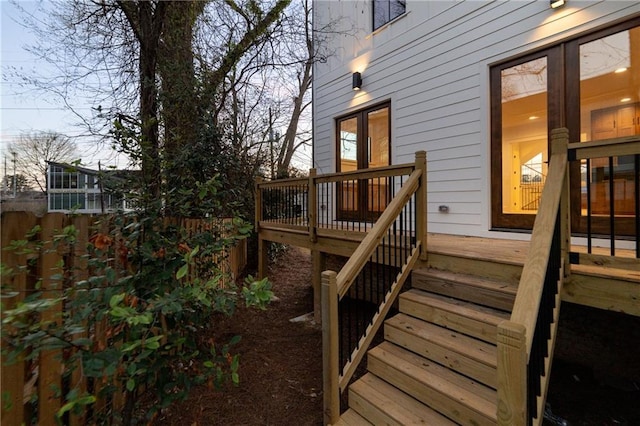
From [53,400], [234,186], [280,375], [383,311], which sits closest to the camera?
[53,400]

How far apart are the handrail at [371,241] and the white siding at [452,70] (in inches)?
68.1

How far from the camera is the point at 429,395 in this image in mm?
2270

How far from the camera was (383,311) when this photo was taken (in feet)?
9.36

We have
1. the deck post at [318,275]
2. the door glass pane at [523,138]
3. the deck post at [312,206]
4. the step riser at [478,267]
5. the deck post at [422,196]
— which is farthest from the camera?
the deck post at [318,275]

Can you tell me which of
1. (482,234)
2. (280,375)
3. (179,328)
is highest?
(482,234)

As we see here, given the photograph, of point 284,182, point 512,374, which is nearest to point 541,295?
point 512,374

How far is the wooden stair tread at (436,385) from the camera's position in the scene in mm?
2045

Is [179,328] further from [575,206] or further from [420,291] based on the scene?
[575,206]

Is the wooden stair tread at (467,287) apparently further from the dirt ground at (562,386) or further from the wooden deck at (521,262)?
the dirt ground at (562,386)

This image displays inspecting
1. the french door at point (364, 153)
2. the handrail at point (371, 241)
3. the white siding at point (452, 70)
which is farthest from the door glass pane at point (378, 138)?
the handrail at point (371, 241)

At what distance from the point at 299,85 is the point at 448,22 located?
6050mm

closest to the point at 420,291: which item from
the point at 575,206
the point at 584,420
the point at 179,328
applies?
the point at 584,420

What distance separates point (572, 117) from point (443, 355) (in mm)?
3086

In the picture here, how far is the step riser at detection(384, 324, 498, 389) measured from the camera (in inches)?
86.8
